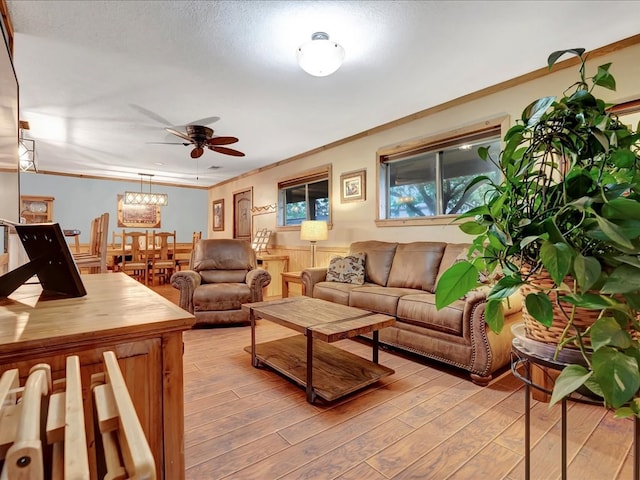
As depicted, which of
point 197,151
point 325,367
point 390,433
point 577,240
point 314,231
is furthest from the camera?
point 314,231

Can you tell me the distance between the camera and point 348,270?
3.66 m

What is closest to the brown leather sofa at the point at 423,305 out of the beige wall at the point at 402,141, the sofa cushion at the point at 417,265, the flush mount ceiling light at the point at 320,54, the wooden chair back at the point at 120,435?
the sofa cushion at the point at 417,265

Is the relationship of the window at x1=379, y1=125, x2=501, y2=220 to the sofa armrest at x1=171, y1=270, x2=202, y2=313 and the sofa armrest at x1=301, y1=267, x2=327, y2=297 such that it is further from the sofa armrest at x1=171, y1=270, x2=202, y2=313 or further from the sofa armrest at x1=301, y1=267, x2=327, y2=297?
the sofa armrest at x1=171, y1=270, x2=202, y2=313

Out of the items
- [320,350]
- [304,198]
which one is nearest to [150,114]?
[304,198]

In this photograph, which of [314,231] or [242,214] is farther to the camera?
[242,214]

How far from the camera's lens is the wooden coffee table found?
6.50ft

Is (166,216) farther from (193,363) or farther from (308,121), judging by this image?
(193,363)

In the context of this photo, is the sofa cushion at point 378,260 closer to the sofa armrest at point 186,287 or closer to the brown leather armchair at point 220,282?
the brown leather armchair at point 220,282

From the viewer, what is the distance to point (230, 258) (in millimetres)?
4207

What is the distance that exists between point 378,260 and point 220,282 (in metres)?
1.91

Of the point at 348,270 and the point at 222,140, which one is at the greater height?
the point at 222,140

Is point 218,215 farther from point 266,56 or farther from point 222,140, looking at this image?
point 266,56

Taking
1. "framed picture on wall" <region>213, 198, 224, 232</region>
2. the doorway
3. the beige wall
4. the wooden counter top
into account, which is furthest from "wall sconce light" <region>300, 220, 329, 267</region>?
"framed picture on wall" <region>213, 198, 224, 232</region>

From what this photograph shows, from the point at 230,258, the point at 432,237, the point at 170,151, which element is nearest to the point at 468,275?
the point at 432,237
